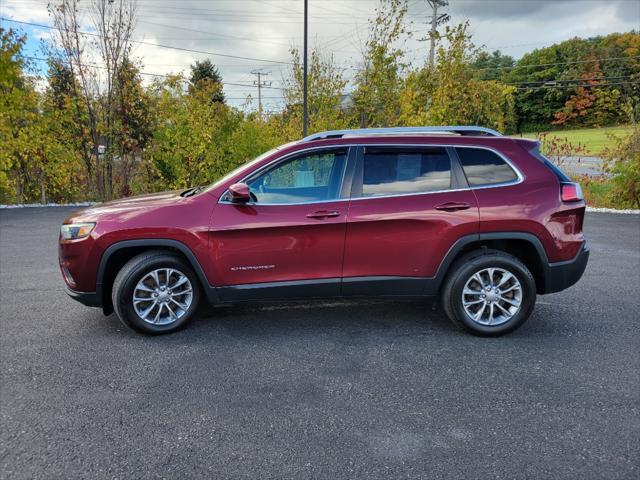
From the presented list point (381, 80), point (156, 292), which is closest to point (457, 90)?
point (381, 80)

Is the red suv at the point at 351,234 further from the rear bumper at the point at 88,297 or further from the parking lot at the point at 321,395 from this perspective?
the parking lot at the point at 321,395

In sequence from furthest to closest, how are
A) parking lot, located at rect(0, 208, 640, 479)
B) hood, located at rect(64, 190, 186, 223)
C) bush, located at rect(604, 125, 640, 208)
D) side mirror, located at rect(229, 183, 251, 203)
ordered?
bush, located at rect(604, 125, 640, 208) < hood, located at rect(64, 190, 186, 223) < side mirror, located at rect(229, 183, 251, 203) < parking lot, located at rect(0, 208, 640, 479)

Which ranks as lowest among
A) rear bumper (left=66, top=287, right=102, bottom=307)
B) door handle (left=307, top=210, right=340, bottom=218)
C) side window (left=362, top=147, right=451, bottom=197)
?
rear bumper (left=66, top=287, right=102, bottom=307)

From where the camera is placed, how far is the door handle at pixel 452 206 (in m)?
3.88

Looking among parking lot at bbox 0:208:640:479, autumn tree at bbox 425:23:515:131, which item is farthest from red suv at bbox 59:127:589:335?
autumn tree at bbox 425:23:515:131

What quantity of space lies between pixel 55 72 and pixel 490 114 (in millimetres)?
13163

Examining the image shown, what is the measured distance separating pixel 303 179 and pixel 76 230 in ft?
6.55

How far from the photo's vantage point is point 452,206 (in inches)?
153

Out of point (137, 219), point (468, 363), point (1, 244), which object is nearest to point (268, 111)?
point (1, 244)

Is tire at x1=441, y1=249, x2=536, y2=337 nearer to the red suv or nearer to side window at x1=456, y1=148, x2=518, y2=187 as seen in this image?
the red suv

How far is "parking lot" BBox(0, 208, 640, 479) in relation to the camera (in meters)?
2.38

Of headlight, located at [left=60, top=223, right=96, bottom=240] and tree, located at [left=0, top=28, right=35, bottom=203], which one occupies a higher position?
tree, located at [left=0, top=28, right=35, bottom=203]

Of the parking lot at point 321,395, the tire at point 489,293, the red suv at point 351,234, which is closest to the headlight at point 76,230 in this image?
the red suv at point 351,234

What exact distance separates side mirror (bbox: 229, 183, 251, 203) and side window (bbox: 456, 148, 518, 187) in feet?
6.16
